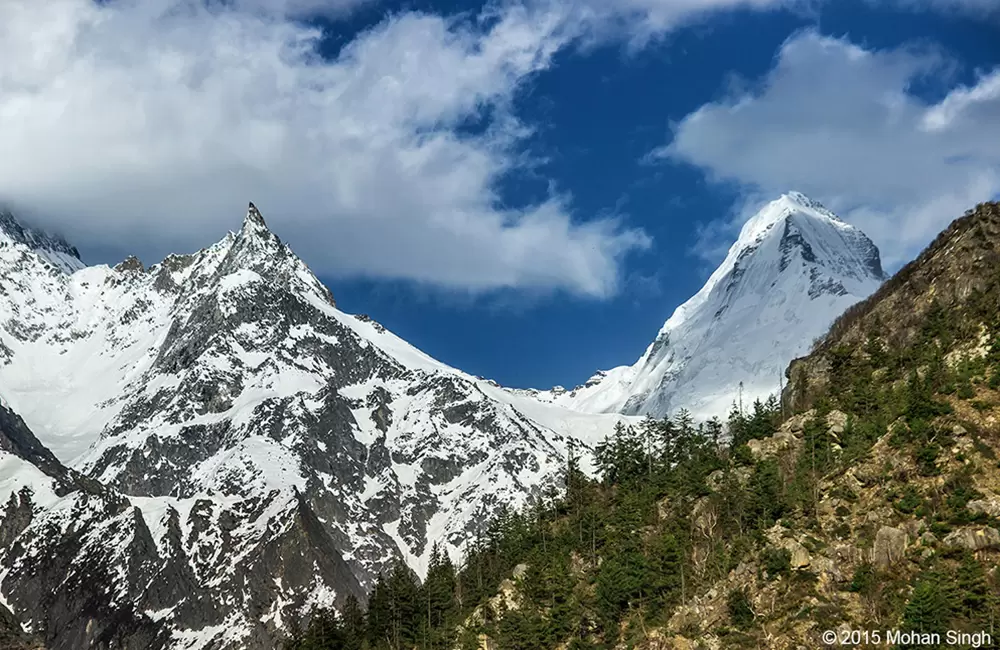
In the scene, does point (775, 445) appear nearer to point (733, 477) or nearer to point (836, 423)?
point (733, 477)

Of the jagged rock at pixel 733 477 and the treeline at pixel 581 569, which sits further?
the jagged rock at pixel 733 477

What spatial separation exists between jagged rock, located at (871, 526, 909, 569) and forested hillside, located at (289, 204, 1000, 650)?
13cm

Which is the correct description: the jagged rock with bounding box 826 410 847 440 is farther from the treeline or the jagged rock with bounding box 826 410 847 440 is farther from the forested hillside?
the treeline

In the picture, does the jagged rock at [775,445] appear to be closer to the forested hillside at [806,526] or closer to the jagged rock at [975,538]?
the forested hillside at [806,526]

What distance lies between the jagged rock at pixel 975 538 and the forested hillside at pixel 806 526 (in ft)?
0.49

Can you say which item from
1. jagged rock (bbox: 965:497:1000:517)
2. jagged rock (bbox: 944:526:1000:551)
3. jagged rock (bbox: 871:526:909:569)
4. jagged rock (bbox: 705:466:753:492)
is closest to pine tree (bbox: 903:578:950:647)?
jagged rock (bbox: 944:526:1000:551)

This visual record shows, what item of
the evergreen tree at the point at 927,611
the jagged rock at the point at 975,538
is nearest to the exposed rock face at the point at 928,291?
the jagged rock at the point at 975,538

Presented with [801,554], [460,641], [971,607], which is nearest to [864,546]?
[801,554]

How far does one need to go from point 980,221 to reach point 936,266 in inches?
298

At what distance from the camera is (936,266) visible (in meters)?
154

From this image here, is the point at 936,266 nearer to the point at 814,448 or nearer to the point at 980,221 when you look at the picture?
the point at 980,221

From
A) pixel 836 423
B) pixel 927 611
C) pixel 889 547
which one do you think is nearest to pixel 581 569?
pixel 836 423

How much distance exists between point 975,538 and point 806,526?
18.2 meters

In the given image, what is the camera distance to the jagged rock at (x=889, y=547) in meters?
109
